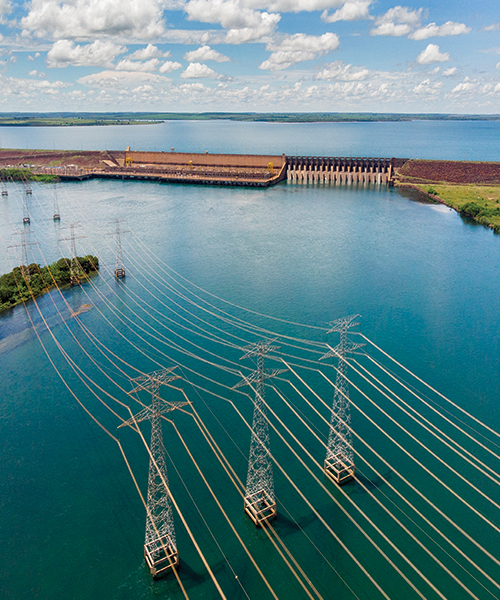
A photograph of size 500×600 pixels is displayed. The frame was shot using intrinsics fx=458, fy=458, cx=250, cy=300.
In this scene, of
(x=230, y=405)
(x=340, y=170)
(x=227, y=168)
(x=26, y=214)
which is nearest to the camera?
(x=230, y=405)

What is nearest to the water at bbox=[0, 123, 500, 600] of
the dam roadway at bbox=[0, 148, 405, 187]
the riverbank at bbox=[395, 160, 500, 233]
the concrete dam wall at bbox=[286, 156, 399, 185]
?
the riverbank at bbox=[395, 160, 500, 233]

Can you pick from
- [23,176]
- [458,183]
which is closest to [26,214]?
[23,176]

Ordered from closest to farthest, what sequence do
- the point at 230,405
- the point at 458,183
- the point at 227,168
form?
the point at 230,405 < the point at 458,183 < the point at 227,168

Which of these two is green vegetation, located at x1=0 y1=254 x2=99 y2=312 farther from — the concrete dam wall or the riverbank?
the concrete dam wall

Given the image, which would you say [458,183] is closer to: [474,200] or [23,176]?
[474,200]

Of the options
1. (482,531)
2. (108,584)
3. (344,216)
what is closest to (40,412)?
(108,584)

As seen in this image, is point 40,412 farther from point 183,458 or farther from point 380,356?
point 380,356

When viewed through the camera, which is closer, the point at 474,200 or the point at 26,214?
the point at 26,214
